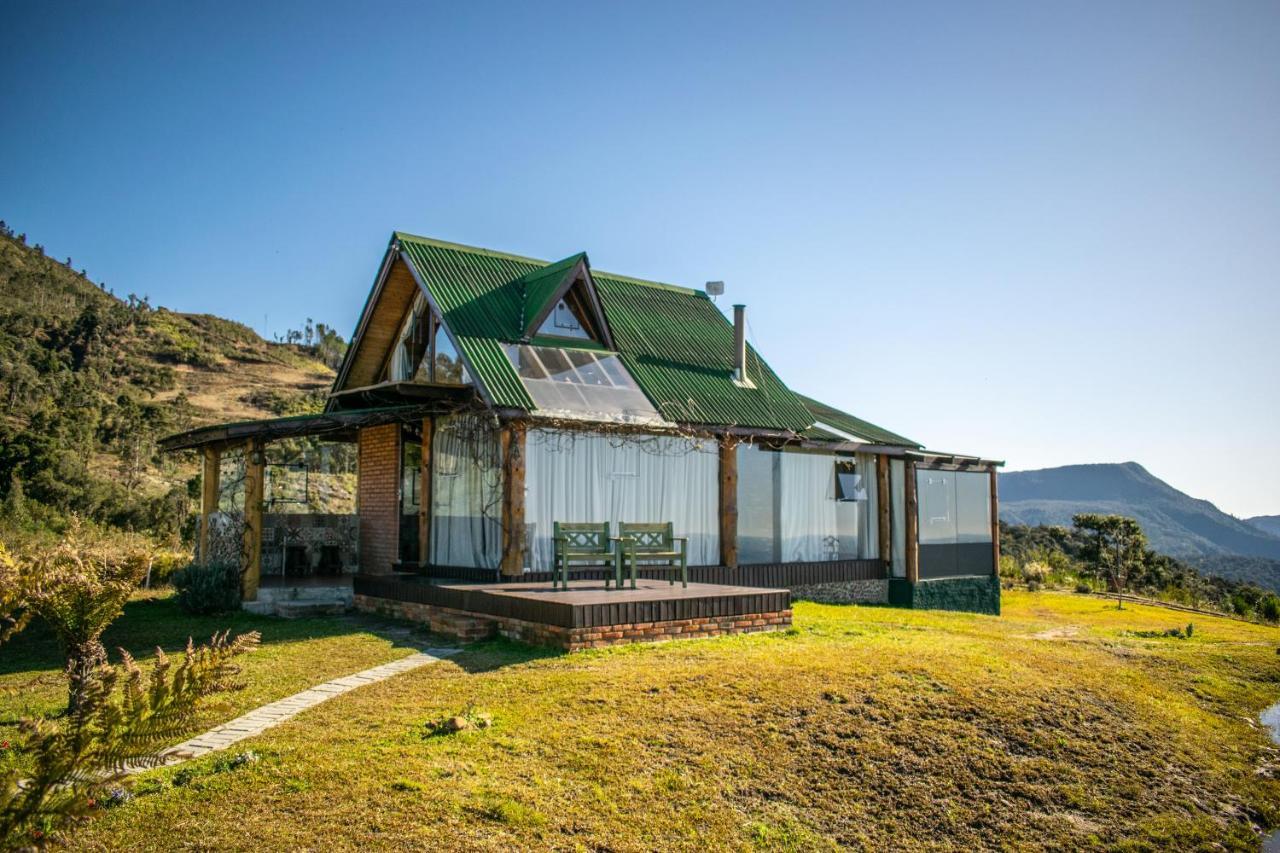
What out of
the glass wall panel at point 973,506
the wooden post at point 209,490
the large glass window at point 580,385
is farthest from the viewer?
the glass wall panel at point 973,506

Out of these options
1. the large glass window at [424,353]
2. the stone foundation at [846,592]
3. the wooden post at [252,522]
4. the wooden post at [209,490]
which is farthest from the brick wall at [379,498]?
the stone foundation at [846,592]

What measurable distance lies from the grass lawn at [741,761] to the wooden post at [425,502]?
197 inches

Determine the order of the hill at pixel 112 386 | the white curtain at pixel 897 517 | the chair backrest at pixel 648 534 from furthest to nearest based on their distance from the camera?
the hill at pixel 112 386 → the white curtain at pixel 897 517 → the chair backrest at pixel 648 534

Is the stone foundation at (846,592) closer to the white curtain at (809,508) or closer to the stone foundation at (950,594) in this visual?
the stone foundation at (950,594)

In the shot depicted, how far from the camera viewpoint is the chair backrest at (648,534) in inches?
524

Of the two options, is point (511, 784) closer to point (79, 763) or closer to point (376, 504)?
point (79, 763)

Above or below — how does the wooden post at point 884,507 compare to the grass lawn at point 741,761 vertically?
above

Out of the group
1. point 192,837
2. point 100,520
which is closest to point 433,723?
point 192,837

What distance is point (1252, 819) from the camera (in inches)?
303

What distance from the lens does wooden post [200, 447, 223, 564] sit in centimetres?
1659

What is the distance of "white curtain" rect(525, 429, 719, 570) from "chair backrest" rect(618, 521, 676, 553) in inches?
69.6

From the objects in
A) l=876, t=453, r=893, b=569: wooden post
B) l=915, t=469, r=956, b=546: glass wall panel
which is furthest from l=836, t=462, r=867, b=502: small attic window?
l=915, t=469, r=956, b=546: glass wall panel

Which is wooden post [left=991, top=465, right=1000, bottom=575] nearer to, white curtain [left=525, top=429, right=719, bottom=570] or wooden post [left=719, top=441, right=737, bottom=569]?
wooden post [left=719, top=441, right=737, bottom=569]

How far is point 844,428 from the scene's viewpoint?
20562mm
